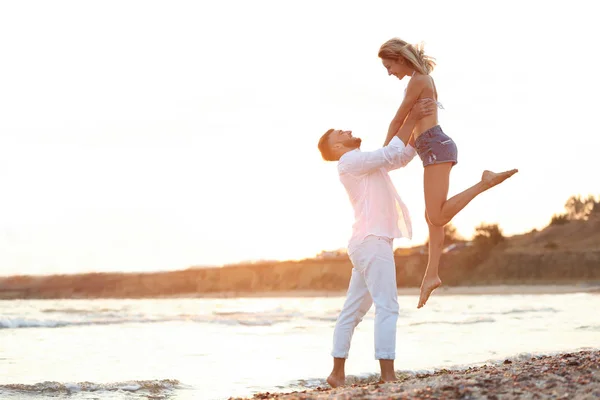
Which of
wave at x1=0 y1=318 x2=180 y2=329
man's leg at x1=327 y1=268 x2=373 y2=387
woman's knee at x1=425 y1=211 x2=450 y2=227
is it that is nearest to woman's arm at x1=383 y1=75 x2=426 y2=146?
woman's knee at x1=425 y1=211 x2=450 y2=227

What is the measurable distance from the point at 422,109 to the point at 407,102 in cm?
13

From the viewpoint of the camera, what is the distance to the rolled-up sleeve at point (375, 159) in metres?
5.15

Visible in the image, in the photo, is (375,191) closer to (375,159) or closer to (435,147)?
(375,159)

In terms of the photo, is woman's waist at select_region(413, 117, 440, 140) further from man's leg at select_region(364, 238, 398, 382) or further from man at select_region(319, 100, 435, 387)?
man's leg at select_region(364, 238, 398, 382)

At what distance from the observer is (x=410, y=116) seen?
5480 millimetres

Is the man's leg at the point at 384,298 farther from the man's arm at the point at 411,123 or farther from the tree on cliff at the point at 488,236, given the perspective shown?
the tree on cliff at the point at 488,236

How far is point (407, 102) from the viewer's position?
18.1 feet

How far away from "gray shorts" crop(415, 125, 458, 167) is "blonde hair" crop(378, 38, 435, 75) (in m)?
0.47

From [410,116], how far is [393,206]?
2.25ft

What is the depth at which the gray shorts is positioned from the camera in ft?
17.8

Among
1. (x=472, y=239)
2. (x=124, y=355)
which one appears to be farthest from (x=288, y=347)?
(x=472, y=239)

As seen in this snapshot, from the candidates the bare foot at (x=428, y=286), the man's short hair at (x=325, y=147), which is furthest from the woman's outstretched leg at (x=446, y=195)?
the man's short hair at (x=325, y=147)

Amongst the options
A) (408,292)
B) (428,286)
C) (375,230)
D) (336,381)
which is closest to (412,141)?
(375,230)

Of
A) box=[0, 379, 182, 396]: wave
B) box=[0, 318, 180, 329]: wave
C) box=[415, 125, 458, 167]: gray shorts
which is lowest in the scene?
box=[0, 379, 182, 396]: wave
